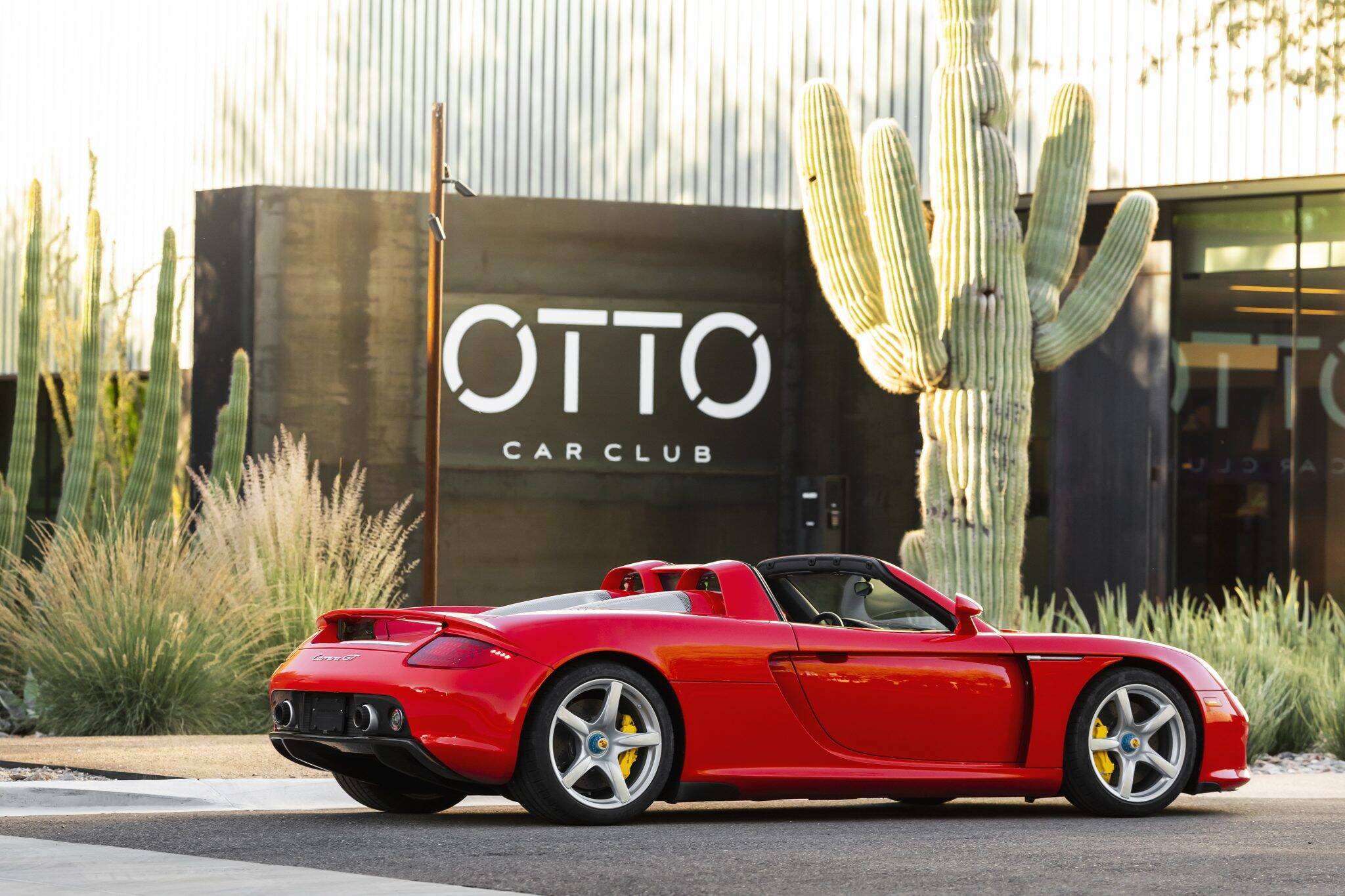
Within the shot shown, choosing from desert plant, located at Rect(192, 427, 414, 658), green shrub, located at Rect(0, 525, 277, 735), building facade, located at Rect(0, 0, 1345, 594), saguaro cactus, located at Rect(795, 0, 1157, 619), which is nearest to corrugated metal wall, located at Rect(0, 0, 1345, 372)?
building facade, located at Rect(0, 0, 1345, 594)

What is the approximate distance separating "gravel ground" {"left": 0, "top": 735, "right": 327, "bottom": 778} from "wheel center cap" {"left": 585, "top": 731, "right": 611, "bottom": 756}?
8.40ft

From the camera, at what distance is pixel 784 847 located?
6395 millimetres

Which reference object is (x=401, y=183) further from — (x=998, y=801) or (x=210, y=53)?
(x=998, y=801)

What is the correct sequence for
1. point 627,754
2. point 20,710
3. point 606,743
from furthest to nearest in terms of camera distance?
point 20,710, point 627,754, point 606,743

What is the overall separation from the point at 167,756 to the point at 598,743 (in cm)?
352

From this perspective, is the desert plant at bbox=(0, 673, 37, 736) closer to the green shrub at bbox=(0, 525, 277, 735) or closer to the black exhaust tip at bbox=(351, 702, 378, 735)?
the green shrub at bbox=(0, 525, 277, 735)

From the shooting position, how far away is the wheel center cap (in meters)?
6.75

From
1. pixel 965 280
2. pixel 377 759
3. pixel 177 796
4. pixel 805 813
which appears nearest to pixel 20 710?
pixel 177 796

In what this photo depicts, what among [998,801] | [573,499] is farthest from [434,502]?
[998,801]

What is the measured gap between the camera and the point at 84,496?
48.8 feet

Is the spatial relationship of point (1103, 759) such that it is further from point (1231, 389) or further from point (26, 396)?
point (1231, 389)

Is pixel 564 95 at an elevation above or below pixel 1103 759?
above

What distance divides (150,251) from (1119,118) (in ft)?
37.2

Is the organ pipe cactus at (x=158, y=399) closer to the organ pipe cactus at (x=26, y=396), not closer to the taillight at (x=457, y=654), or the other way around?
the organ pipe cactus at (x=26, y=396)
